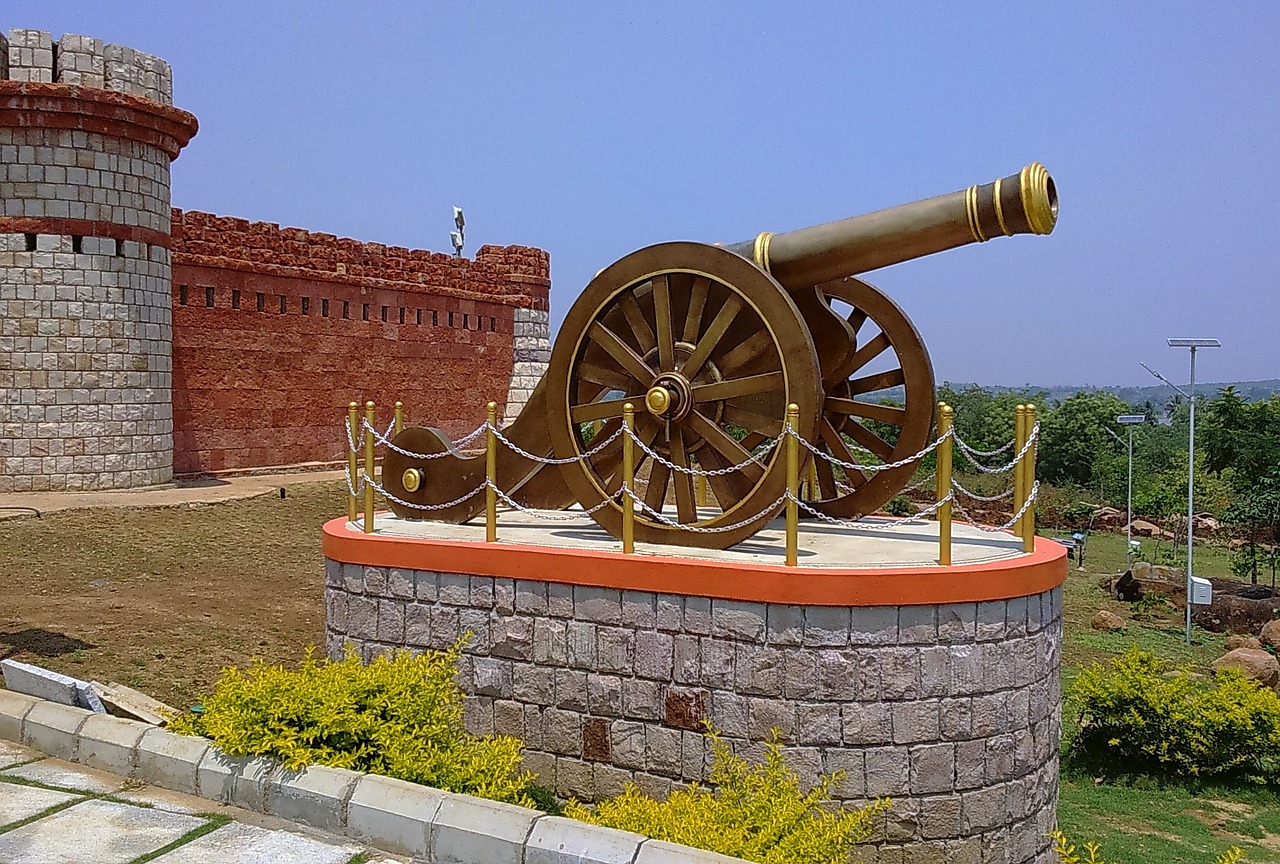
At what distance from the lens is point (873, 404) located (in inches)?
321

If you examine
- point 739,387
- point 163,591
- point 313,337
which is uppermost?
point 313,337

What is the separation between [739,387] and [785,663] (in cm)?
166

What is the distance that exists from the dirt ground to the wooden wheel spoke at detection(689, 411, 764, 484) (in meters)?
3.85

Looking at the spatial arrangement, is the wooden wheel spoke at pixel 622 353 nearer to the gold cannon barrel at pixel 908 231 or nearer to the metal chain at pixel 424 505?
the gold cannon barrel at pixel 908 231

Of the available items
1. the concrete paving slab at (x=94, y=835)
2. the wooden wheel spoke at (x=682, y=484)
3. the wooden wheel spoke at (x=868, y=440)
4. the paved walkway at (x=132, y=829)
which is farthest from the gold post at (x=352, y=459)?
Answer: the wooden wheel spoke at (x=868, y=440)

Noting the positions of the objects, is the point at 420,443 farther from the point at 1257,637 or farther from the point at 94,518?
the point at 1257,637

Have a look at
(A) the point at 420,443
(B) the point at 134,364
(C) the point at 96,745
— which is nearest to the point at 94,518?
(B) the point at 134,364

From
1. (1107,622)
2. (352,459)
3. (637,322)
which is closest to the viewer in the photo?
(637,322)

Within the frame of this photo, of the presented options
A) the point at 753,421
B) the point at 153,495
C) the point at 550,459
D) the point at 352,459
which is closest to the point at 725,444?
the point at 753,421

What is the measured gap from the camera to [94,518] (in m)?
12.5

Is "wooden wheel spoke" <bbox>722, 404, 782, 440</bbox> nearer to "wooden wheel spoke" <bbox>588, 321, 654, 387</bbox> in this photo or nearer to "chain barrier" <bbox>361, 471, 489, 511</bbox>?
"wooden wheel spoke" <bbox>588, 321, 654, 387</bbox>

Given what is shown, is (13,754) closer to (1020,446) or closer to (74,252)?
(1020,446)

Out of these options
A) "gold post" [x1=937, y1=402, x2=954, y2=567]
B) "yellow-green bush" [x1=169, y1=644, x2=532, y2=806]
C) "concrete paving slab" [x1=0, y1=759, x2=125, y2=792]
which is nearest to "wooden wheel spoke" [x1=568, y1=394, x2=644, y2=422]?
"gold post" [x1=937, y1=402, x2=954, y2=567]

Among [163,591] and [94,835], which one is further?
[163,591]
